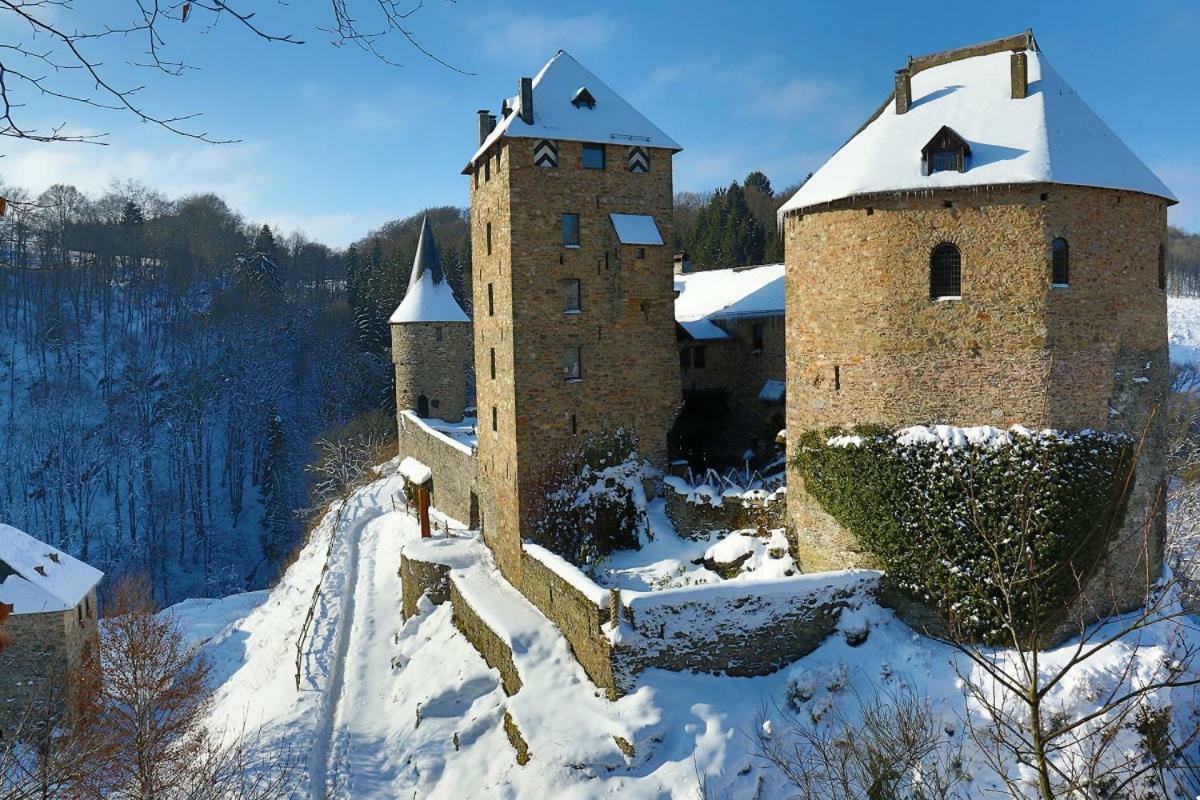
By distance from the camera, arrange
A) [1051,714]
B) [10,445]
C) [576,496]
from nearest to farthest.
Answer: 1. [1051,714]
2. [576,496]
3. [10,445]

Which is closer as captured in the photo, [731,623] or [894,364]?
[731,623]

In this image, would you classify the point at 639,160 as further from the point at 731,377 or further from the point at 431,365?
the point at 431,365

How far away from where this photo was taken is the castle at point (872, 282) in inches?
575

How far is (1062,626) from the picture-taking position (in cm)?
1452

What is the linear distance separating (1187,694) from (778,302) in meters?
14.4

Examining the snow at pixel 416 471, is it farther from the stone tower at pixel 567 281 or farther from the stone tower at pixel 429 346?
the stone tower at pixel 567 281

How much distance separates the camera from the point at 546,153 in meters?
19.4

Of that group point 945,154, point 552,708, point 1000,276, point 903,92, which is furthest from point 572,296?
point 552,708

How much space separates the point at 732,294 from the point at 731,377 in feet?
11.2

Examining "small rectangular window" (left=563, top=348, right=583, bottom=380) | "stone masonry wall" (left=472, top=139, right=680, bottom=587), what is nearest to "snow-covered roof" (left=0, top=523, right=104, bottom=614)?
"stone masonry wall" (left=472, top=139, right=680, bottom=587)

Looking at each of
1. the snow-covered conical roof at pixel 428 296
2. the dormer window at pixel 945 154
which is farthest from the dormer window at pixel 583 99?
the snow-covered conical roof at pixel 428 296

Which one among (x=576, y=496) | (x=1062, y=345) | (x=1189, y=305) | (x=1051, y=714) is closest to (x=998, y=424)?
(x=1062, y=345)

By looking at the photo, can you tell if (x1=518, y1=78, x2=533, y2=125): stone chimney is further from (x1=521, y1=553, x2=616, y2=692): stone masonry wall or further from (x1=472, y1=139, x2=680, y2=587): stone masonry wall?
(x1=521, y1=553, x2=616, y2=692): stone masonry wall

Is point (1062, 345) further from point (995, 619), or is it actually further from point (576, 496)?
point (576, 496)
